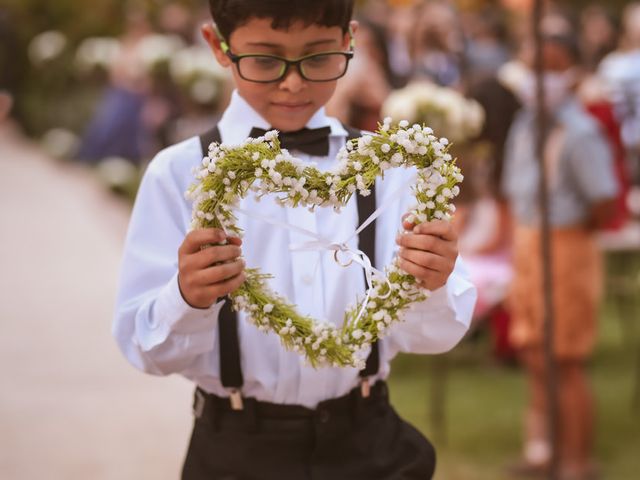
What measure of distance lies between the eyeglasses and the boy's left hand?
0.40m

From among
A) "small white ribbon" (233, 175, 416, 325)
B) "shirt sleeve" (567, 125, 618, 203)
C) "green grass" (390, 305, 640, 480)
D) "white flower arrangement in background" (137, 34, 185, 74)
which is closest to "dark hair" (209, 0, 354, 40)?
"small white ribbon" (233, 175, 416, 325)

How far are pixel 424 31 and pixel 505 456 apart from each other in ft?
13.0

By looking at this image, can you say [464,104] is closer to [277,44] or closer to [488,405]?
[488,405]

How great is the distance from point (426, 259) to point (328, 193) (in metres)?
0.23

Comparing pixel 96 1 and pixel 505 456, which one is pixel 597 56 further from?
pixel 96 1

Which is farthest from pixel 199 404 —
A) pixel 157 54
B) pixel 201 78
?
pixel 157 54

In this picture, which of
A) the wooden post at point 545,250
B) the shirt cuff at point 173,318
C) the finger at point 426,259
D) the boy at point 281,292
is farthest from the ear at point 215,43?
the wooden post at point 545,250

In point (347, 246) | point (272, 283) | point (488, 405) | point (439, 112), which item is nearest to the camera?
point (347, 246)

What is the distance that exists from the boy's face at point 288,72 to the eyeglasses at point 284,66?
0.04 ft

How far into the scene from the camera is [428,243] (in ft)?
6.91

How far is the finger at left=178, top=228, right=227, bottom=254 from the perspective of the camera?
6.80ft

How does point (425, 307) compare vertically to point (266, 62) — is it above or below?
below

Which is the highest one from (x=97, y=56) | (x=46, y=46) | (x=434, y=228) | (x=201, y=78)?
(x=46, y=46)

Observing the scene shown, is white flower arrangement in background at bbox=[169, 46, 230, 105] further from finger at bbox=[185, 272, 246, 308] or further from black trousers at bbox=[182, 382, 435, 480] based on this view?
finger at bbox=[185, 272, 246, 308]
